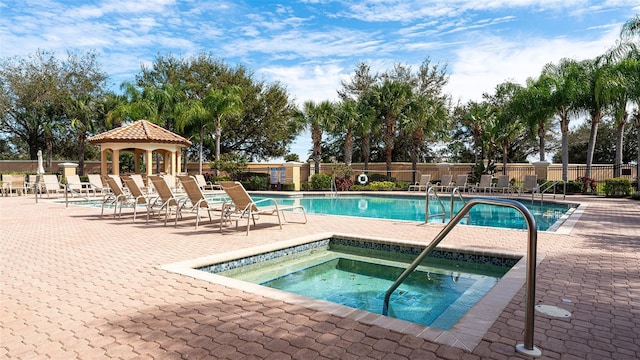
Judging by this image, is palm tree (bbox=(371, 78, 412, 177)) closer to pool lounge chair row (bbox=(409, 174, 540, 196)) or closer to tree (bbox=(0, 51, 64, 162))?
pool lounge chair row (bbox=(409, 174, 540, 196))

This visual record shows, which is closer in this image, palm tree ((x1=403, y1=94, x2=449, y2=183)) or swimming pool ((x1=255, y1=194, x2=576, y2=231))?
swimming pool ((x1=255, y1=194, x2=576, y2=231))

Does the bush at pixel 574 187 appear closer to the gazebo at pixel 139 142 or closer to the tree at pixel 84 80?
the gazebo at pixel 139 142

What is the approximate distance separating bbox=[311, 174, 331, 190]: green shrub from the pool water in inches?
586

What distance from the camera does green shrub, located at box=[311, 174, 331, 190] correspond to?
72.7 feet

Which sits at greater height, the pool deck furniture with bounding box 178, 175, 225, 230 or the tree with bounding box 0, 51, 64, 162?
the tree with bounding box 0, 51, 64, 162

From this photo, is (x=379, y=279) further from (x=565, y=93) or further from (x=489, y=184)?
(x=565, y=93)

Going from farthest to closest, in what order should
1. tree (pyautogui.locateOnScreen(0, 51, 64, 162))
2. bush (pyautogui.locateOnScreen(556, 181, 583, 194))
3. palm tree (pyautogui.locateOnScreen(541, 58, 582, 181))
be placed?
tree (pyautogui.locateOnScreen(0, 51, 64, 162)) → palm tree (pyautogui.locateOnScreen(541, 58, 582, 181)) → bush (pyautogui.locateOnScreen(556, 181, 583, 194))

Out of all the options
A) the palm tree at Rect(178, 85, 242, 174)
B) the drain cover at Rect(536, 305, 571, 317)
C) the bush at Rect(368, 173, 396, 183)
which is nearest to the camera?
the drain cover at Rect(536, 305, 571, 317)

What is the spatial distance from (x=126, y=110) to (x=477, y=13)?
74.4 ft

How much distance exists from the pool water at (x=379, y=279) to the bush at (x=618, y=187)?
1561 cm

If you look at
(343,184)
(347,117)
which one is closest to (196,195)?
(343,184)

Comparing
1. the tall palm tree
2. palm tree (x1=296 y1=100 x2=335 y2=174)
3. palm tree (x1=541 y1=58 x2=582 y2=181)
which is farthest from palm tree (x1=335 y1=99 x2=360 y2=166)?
the tall palm tree

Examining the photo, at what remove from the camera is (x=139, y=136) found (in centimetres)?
2136

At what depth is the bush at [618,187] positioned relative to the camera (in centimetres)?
1755
